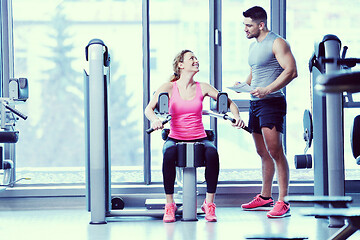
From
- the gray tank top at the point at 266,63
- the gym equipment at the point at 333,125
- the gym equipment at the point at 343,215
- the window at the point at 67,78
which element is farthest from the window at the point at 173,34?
the gym equipment at the point at 343,215

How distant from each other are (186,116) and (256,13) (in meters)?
0.90

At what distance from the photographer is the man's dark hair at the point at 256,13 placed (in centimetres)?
382

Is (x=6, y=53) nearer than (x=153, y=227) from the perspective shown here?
No

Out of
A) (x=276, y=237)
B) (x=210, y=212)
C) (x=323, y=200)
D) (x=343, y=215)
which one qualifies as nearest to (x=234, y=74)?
(x=210, y=212)

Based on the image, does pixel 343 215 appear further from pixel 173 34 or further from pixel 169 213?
pixel 173 34

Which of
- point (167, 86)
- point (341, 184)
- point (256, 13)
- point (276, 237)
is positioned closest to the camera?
point (276, 237)

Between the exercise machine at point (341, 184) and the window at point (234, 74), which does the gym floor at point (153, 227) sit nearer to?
the exercise machine at point (341, 184)

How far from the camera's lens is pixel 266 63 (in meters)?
3.86

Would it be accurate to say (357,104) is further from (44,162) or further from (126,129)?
(44,162)

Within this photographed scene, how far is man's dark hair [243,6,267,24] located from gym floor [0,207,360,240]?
1.45m

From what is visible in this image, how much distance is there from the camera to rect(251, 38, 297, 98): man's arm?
12.2 ft

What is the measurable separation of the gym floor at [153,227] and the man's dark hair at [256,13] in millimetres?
1455

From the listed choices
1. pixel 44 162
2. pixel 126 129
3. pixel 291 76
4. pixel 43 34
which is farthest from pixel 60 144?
pixel 291 76

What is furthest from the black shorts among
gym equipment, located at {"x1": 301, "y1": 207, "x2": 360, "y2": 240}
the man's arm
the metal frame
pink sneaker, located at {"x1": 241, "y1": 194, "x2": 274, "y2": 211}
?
the metal frame
